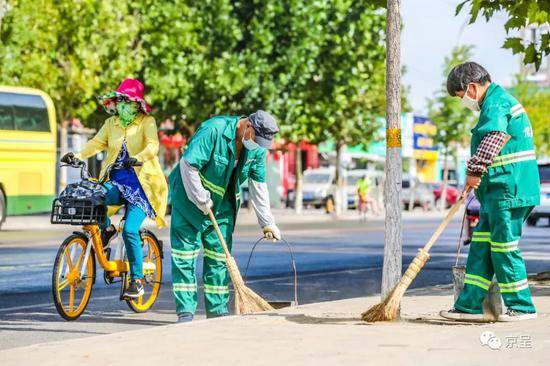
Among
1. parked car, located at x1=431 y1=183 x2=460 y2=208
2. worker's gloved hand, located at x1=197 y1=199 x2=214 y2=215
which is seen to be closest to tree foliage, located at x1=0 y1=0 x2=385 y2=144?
worker's gloved hand, located at x1=197 y1=199 x2=214 y2=215

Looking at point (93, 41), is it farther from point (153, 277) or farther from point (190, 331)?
point (190, 331)

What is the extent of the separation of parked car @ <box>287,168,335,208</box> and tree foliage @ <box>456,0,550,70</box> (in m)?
45.3

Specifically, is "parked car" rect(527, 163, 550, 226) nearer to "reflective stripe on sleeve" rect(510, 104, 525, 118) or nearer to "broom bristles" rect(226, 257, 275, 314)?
"broom bristles" rect(226, 257, 275, 314)

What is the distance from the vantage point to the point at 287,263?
18.6 m

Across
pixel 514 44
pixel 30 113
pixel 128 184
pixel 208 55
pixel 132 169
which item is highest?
pixel 208 55

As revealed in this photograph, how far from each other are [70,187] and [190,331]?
240 centimetres

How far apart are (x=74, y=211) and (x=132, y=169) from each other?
687 millimetres

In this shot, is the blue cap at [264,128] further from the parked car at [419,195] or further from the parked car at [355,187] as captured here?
the parked car at [419,195]

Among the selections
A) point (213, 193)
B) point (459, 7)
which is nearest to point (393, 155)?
point (213, 193)

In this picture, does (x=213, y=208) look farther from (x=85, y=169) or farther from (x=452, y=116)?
(x=452, y=116)

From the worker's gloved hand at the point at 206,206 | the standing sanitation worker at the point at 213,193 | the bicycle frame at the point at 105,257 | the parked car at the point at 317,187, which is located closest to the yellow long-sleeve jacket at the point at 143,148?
the bicycle frame at the point at 105,257

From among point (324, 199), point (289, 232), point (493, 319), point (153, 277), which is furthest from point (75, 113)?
point (493, 319)

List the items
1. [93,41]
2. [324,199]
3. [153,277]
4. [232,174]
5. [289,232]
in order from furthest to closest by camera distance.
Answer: [324,199], [93,41], [289,232], [153,277], [232,174]

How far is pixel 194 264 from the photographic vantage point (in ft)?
32.0
